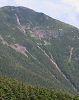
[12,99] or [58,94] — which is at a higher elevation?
[58,94]

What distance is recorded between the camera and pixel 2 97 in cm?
15800

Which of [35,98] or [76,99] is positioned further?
[76,99]

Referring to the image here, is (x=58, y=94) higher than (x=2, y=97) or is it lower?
higher

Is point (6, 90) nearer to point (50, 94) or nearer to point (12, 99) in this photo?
point (12, 99)

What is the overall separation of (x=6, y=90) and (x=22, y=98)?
8323 millimetres

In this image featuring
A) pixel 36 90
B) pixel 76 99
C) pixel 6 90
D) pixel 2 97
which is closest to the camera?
pixel 2 97

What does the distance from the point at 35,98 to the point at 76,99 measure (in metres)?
28.7

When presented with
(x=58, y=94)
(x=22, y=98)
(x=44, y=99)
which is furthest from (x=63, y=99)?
(x=22, y=98)

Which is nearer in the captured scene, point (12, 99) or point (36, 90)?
point (12, 99)

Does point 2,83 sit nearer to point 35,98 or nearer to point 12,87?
point 12,87

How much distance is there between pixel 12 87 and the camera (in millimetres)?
176250

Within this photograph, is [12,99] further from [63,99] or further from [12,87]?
[63,99]

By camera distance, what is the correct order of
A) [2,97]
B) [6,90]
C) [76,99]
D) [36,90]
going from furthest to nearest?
[76,99], [36,90], [6,90], [2,97]

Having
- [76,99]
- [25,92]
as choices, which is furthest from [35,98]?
[76,99]
